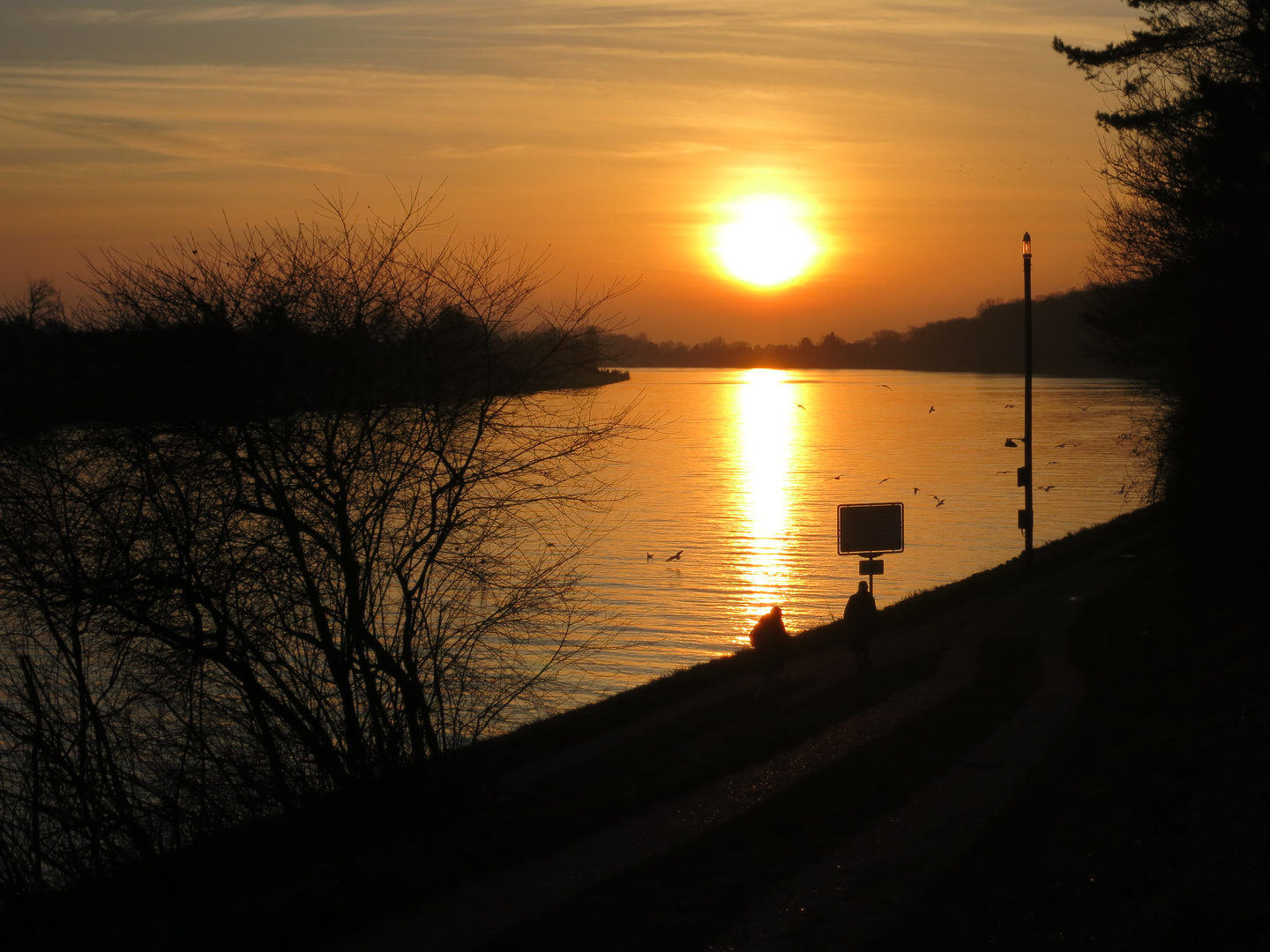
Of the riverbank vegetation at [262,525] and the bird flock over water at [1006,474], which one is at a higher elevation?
the riverbank vegetation at [262,525]

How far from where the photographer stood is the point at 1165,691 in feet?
40.4

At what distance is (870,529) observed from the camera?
2253 centimetres

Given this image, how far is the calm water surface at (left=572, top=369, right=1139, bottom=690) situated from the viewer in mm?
31250

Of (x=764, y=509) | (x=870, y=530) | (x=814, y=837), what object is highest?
(x=870, y=530)

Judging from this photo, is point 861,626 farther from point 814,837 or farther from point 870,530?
point 814,837

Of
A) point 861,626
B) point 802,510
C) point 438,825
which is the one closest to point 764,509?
point 802,510

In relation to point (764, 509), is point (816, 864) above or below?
above

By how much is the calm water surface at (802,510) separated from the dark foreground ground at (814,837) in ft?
15.5

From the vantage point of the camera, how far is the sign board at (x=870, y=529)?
22.4m

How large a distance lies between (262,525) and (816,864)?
5.82 meters

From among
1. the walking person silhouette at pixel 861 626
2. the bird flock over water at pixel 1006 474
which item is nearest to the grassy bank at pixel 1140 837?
the walking person silhouette at pixel 861 626

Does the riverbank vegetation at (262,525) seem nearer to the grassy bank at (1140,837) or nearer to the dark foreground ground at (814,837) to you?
the dark foreground ground at (814,837)

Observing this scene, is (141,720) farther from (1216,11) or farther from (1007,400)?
(1007,400)

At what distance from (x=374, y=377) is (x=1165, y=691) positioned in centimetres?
873
